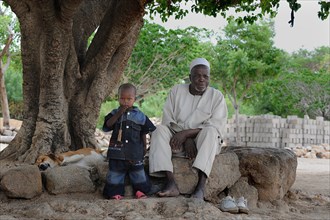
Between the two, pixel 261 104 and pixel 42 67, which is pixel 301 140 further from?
pixel 42 67

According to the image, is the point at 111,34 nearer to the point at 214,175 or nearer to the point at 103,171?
the point at 103,171

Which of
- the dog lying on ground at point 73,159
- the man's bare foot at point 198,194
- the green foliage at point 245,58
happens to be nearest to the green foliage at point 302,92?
the green foliage at point 245,58

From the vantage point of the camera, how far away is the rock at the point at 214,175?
5547 millimetres

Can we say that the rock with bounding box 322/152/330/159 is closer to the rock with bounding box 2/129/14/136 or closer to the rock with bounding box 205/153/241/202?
the rock with bounding box 2/129/14/136

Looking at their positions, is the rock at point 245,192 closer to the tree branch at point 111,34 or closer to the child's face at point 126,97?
the child's face at point 126,97

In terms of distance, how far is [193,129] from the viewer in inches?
→ 215

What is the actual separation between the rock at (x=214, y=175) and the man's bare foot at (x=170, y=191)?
22cm

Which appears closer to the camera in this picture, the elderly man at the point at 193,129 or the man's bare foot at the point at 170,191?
the man's bare foot at the point at 170,191

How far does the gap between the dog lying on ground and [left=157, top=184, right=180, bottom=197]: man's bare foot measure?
4.29 ft

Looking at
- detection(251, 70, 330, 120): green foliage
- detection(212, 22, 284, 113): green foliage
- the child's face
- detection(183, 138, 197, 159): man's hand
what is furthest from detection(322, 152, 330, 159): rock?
the child's face

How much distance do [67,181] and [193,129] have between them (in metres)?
1.60

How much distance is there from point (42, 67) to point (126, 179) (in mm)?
2595

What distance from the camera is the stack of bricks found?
2483 cm

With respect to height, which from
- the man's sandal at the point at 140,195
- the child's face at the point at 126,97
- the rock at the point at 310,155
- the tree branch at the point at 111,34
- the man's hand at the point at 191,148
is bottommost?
the rock at the point at 310,155
